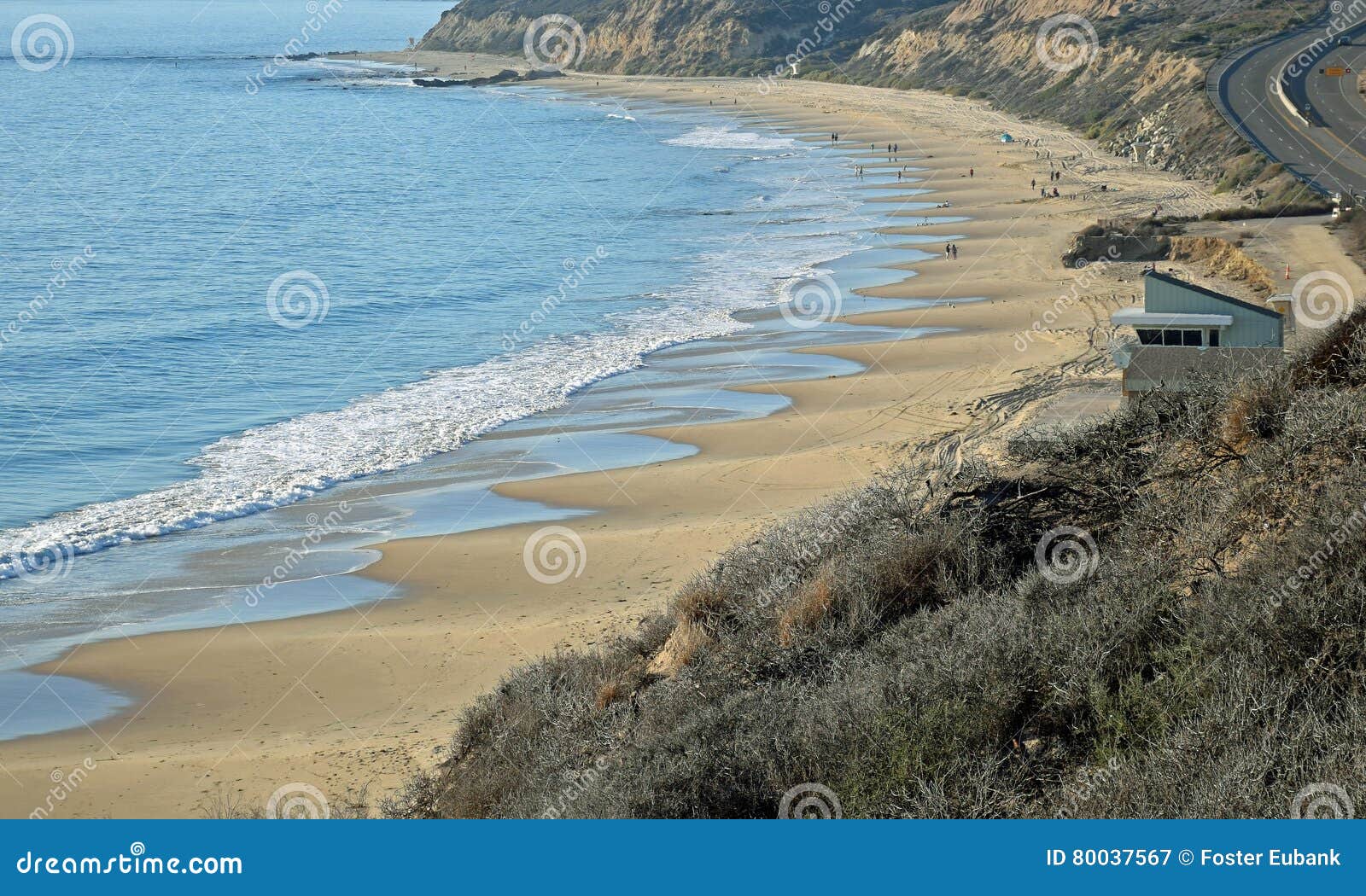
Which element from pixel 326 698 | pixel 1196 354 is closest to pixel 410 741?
pixel 326 698

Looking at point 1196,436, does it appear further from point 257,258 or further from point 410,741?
point 257,258

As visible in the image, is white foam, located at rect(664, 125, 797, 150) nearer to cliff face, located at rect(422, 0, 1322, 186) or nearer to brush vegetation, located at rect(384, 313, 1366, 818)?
cliff face, located at rect(422, 0, 1322, 186)

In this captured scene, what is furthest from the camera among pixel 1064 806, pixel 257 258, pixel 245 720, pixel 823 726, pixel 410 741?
pixel 257 258

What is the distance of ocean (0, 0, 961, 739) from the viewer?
Answer: 1833 cm

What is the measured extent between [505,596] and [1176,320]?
906 cm

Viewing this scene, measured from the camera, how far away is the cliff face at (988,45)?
2393 inches

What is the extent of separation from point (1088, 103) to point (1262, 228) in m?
39.5

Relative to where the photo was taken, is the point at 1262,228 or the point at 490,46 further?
the point at 490,46

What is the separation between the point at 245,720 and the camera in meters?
13.2

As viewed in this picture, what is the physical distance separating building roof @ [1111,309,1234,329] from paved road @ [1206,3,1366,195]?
87.0ft

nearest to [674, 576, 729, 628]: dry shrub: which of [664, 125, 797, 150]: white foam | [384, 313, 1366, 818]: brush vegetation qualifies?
[384, 313, 1366, 818]: brush vegetation

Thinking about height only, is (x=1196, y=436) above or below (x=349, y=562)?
above

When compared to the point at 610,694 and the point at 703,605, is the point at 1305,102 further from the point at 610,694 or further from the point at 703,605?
the point at 610,694

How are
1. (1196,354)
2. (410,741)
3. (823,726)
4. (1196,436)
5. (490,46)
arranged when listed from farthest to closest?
(490,46) < (1196,354) < (410,741) < (1196,436) < (823,726)
